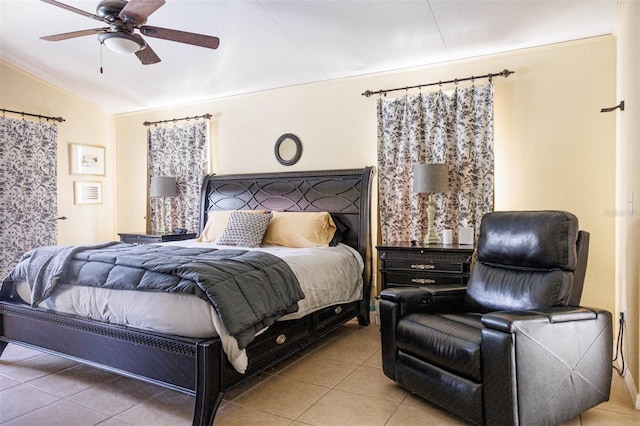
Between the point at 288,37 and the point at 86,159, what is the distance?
363 centimetres

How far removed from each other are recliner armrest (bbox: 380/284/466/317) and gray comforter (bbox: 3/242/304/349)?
25.1 inches

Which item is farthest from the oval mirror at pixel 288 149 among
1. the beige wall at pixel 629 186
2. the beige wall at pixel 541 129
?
the beige wall at pixel 629 186

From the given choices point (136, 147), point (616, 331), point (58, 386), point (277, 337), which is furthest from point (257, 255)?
point (136, 147)

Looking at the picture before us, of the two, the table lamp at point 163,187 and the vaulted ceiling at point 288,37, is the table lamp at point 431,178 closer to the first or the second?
the vaulted ceiling at point 288,37

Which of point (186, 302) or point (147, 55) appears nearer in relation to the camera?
point (186, 302)

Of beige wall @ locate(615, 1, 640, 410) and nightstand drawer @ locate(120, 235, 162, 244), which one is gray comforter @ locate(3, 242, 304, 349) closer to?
nightstand drawer @ locate(120, 235, 162, 244)

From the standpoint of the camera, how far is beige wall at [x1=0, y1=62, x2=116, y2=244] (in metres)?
5.03

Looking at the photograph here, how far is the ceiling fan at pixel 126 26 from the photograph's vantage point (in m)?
2.49

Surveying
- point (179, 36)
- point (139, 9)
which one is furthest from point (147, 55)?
point (139, 9)

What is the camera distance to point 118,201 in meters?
6.20

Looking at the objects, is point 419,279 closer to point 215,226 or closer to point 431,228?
point 431,228

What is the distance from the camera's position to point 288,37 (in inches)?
148

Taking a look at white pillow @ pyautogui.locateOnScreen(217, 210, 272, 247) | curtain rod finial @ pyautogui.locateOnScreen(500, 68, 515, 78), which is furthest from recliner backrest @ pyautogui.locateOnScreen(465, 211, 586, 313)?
white pillow @ pyautogui.locateOnScreen(217, 210, 272, 247)

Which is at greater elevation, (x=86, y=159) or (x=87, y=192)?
(x=86, y=159)
